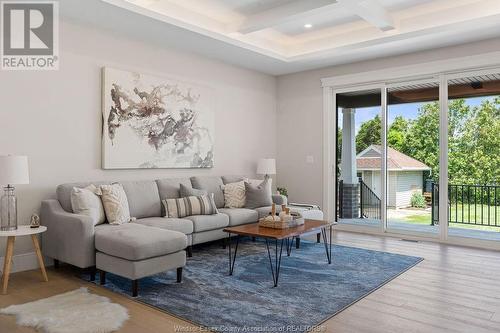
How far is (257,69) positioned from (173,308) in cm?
471

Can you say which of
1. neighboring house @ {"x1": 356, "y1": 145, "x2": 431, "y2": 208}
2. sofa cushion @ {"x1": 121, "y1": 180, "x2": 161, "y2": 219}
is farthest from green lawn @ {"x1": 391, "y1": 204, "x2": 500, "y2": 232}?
sofa cushion @ {"x1": 121, "y1": 180, "x2": 161, "y2": 219}

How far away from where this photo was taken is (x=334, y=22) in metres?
5.33

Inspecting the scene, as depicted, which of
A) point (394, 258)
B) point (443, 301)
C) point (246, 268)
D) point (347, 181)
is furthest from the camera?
point (347, 181)

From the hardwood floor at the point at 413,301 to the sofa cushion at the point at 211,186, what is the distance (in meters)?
2.04

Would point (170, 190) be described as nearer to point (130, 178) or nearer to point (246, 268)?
point (130, 178)

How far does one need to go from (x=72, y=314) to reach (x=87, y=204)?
1.31 meters

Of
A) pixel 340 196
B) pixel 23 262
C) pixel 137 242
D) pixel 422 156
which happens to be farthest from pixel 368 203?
pixel 23 262

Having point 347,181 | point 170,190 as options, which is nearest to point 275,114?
point 347,181

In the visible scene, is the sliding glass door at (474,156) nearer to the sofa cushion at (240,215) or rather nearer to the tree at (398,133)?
the tree at (398,133)

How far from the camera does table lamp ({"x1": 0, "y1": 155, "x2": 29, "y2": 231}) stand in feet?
11.0

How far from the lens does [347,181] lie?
21.5 feet

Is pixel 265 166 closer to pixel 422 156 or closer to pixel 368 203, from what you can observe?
pixel 368 203

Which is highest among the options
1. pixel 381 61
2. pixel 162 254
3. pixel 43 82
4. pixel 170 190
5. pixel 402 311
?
pixel 381 61

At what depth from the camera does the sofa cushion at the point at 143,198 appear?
4551 mm
